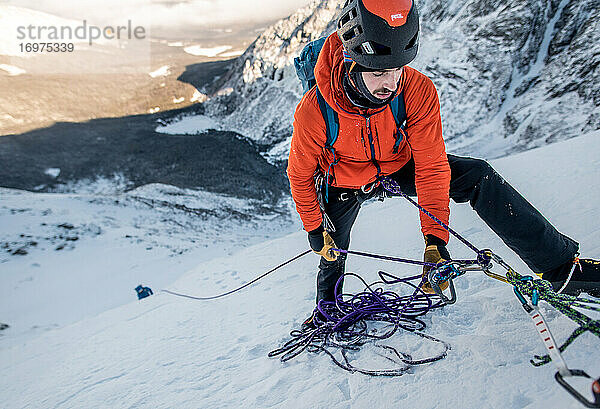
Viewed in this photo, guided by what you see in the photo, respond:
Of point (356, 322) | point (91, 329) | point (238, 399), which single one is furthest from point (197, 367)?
point (91, 329)

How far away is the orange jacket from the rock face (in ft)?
34.7

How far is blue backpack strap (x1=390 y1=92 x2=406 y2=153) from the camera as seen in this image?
2243 millimetres

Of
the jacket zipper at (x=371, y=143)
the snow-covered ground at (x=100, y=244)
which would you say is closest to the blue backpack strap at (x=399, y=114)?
the jacket zipper at (x=371, y=143)

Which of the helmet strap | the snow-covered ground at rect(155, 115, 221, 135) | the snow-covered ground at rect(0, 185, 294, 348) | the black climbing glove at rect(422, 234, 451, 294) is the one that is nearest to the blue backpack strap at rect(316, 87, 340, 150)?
the helmet strap

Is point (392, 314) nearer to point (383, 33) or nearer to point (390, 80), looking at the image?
point (390, 80)

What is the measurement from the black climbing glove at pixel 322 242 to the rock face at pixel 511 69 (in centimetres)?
1069

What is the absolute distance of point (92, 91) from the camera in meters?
39.1

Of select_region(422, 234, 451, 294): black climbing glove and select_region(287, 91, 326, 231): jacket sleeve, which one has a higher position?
select_region(287, 91, 326, 231): jacket sleeve

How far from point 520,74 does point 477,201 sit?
14654 mm

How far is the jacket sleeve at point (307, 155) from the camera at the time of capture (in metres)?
2.29

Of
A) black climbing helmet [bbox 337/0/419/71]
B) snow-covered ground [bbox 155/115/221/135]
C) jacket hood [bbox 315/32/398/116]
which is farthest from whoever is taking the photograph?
snow-covered ground [bbox 155/115/221/135]

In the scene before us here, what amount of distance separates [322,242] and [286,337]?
904mm

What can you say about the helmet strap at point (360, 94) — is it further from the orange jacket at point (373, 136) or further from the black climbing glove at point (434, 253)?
the black climbing glove at point (434, 253)

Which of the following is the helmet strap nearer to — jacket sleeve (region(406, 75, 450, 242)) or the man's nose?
the man's nose
